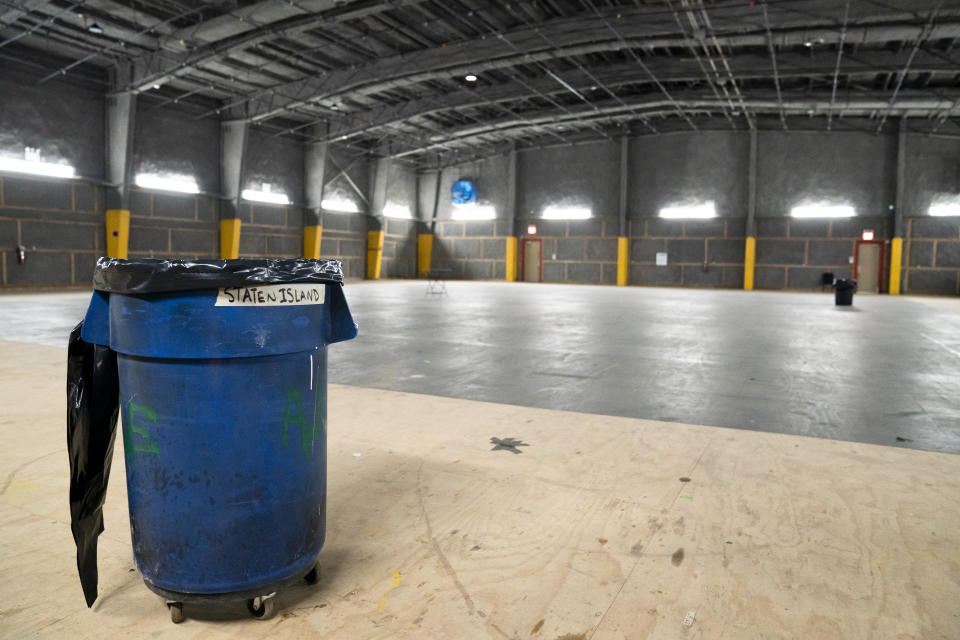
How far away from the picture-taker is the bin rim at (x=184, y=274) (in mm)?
1743

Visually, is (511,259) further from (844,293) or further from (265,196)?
(844,293)

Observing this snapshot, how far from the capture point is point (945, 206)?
84.4 feet

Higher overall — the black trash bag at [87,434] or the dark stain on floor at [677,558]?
the black trash bag at [87,434]

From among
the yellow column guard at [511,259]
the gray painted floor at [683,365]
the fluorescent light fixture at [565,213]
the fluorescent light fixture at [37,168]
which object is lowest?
the gray painted floor at [683,365]

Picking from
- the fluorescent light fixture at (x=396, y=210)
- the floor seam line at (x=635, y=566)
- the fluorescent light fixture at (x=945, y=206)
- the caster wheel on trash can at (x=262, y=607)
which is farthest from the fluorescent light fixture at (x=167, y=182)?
the fluorescent light fixture at (x=945, y=206)

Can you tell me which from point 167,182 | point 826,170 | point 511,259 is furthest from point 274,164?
point 826,170

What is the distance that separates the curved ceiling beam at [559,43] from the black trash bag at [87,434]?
18.2m

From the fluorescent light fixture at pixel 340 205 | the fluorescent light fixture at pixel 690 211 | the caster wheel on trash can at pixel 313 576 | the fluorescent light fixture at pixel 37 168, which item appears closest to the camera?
the caster wheel on trash can at pixel 313 576

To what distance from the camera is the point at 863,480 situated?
3.20 m

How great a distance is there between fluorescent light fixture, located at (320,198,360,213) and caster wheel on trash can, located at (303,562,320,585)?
29173 millimetres

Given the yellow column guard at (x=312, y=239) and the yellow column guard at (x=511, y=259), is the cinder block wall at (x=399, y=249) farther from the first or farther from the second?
the yellow column guard at (x=511, y=259)

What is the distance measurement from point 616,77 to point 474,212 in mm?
14665

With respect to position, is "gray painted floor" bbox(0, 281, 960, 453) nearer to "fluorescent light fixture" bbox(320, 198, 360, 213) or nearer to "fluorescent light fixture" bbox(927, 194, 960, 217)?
"fluorescent light fixture" bbox(927, 194, 960, 217)

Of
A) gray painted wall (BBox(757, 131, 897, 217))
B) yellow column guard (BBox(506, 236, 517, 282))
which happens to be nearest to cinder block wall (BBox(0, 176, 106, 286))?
yellow column guard (BBox(506, 236, 517, 282))
